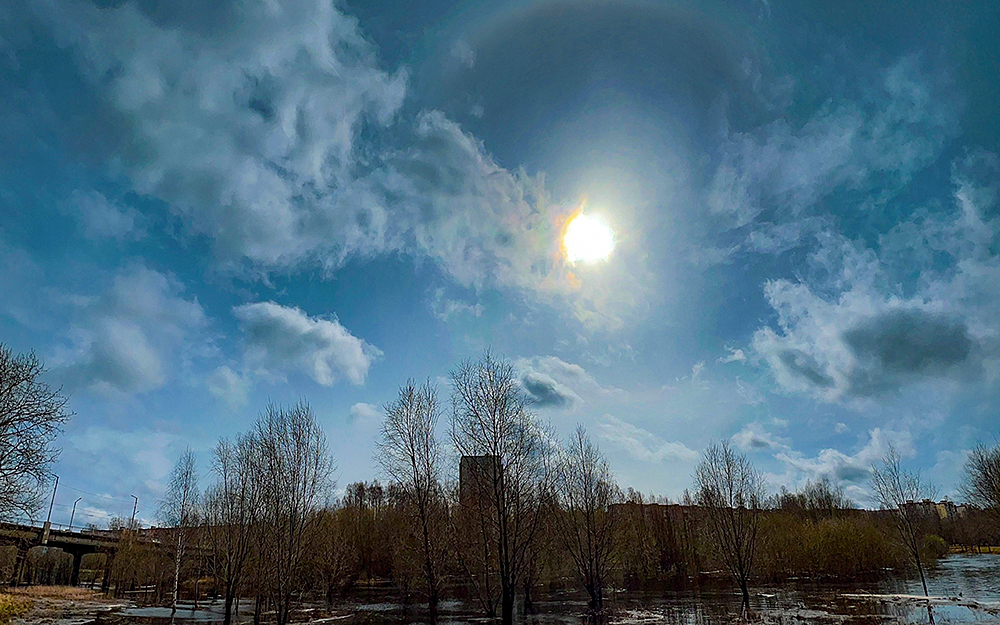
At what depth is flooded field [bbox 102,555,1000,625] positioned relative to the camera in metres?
26.9

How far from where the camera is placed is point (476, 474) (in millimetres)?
23438

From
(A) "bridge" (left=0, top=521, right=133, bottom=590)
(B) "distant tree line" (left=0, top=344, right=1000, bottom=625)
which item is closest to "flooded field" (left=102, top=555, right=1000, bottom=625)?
(B) "distant tree line" (left=0, top=344, right=1000, bottom=625)

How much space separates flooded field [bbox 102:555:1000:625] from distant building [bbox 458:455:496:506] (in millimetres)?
9994

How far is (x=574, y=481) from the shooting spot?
1738 inches

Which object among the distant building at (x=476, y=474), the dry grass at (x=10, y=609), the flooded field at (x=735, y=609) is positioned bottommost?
the flooded field at (x=735, y=609)

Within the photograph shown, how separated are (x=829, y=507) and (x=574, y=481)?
3283 inches

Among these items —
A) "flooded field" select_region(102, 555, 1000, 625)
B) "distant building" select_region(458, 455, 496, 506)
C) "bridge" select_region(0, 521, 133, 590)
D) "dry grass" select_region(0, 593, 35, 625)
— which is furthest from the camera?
"bridge" select_region(0, 521, 133, 590)

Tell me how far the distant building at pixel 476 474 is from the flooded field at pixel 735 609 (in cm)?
999

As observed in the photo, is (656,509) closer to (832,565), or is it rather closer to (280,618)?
(832,565)

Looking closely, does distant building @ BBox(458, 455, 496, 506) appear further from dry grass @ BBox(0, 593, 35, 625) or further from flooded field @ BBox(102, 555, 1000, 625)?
dry grass @ BBox(0, 593, 35, 625)

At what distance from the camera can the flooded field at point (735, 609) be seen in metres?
26.9

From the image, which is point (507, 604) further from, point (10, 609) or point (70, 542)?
point (70, 542)

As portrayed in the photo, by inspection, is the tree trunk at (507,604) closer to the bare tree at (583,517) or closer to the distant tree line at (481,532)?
the distant tree line at (481,532)

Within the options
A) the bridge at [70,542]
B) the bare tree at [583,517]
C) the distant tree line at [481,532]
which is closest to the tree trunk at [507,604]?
the distant tree line at [481,532]
